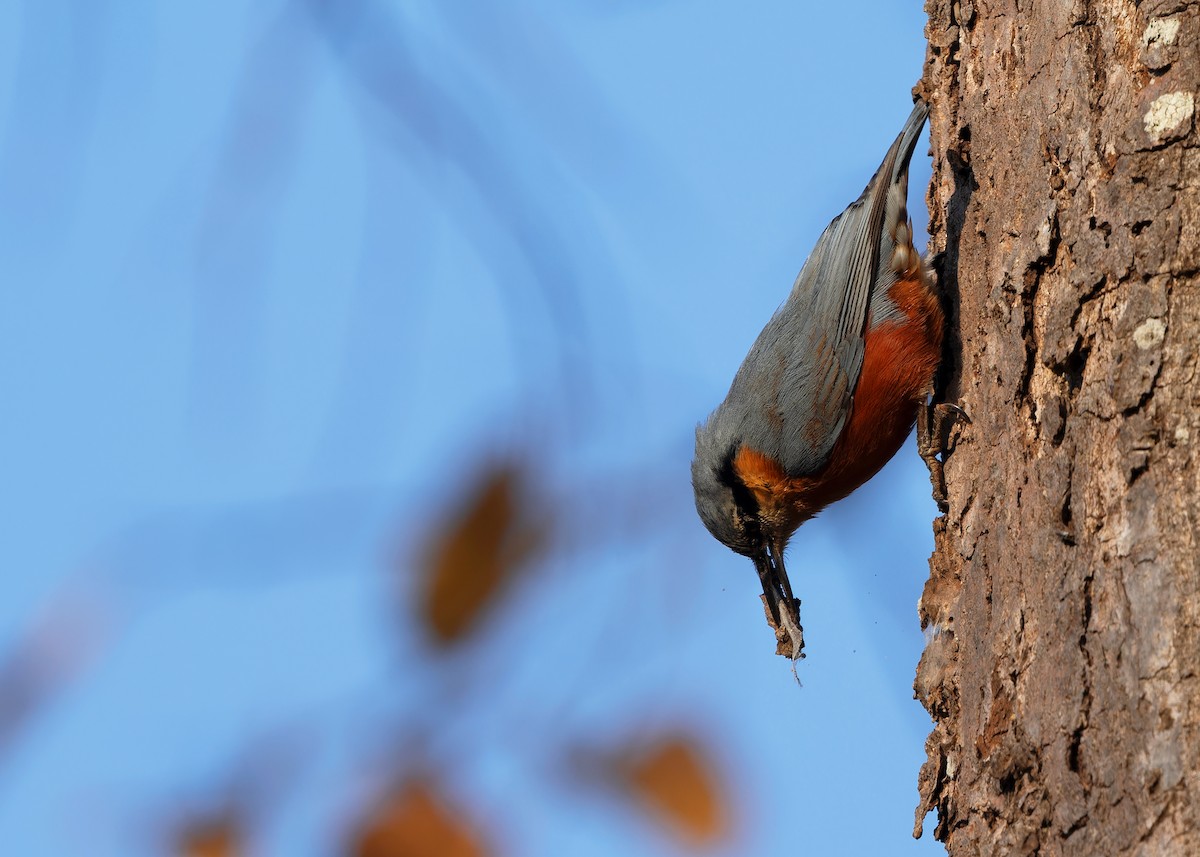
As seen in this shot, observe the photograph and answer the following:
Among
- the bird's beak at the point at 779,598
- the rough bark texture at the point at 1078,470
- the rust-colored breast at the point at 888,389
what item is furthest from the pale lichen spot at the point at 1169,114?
the bird's beak at the point at 779,598

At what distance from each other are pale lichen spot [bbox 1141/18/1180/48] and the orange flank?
65.4 inches

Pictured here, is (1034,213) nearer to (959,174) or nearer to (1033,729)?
(959,174)

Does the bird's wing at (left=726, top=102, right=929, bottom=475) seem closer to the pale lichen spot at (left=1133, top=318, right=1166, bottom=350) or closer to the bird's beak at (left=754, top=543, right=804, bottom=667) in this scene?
the bird's beak at (left=754, top=543, right=804, bottom=667)

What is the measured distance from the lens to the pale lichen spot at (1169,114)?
271cm

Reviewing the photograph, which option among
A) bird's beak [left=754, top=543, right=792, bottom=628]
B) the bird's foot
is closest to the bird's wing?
bird's beak [left=754, top=543, right=792, bottom=628]

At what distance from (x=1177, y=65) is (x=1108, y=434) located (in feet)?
2.91

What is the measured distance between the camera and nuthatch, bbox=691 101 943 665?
15.3 feet

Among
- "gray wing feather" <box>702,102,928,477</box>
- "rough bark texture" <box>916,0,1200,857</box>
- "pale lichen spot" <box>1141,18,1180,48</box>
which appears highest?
"gray wing feather" <box>702,102,928,477</box>

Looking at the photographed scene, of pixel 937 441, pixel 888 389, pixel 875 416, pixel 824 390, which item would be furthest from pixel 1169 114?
pixel 824 390

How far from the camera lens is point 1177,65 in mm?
2770

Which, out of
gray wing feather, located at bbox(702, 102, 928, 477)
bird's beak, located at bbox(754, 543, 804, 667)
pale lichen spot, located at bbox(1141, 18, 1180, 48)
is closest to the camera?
pale lichen spot, located at bbox(1141, 18, 1180, 48)

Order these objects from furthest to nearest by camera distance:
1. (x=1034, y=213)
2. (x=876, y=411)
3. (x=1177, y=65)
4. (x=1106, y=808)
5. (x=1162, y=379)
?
(x=876, y=411), (x=1034, y=213), (x=1177, y=65), (x=1162, y=379), (x=1106, y=808)

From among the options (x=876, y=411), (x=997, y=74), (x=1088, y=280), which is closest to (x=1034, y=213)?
(x=1088, y=280)

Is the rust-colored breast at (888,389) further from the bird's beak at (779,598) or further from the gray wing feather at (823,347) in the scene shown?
the bird's beak at (779,598)
